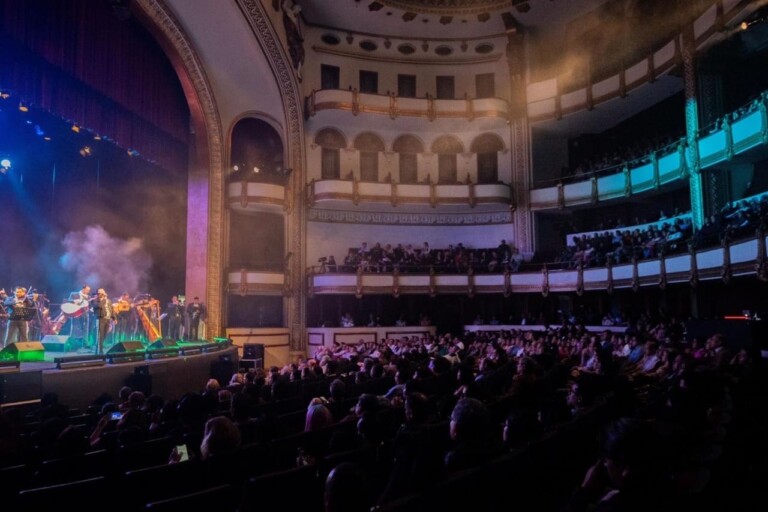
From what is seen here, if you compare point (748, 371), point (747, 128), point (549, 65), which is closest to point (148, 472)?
point (748, 371)

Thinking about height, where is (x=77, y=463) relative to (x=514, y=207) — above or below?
below

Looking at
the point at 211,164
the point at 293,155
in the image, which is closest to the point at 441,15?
the point at 293,155

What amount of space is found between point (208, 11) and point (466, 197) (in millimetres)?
12205

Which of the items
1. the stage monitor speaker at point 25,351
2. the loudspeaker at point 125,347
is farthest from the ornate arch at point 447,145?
the stage monitor speaker at point 25,351

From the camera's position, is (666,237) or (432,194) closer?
(666,237)

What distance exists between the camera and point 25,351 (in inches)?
458

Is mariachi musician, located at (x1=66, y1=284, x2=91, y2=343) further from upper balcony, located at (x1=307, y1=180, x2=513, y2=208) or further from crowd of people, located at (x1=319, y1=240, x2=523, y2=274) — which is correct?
upper balcony, located at (x1=307, y1=180, x2=513, y2=208)

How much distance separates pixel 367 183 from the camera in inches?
925

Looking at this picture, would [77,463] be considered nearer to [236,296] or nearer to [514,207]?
[236,296]

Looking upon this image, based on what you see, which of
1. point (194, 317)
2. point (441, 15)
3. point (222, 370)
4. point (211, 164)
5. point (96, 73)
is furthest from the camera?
point (441, 15)

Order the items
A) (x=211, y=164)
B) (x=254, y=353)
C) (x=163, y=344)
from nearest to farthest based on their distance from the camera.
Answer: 1. (x=163, y=344)
2. (x=254, y=353)
3. (x=211, y=164)

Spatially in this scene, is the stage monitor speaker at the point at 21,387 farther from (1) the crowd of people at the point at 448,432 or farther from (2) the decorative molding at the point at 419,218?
(2) the decorative molding at the point at 419,218

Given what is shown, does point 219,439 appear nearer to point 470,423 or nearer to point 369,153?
point 470,423

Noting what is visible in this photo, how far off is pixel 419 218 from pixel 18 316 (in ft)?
54.8
